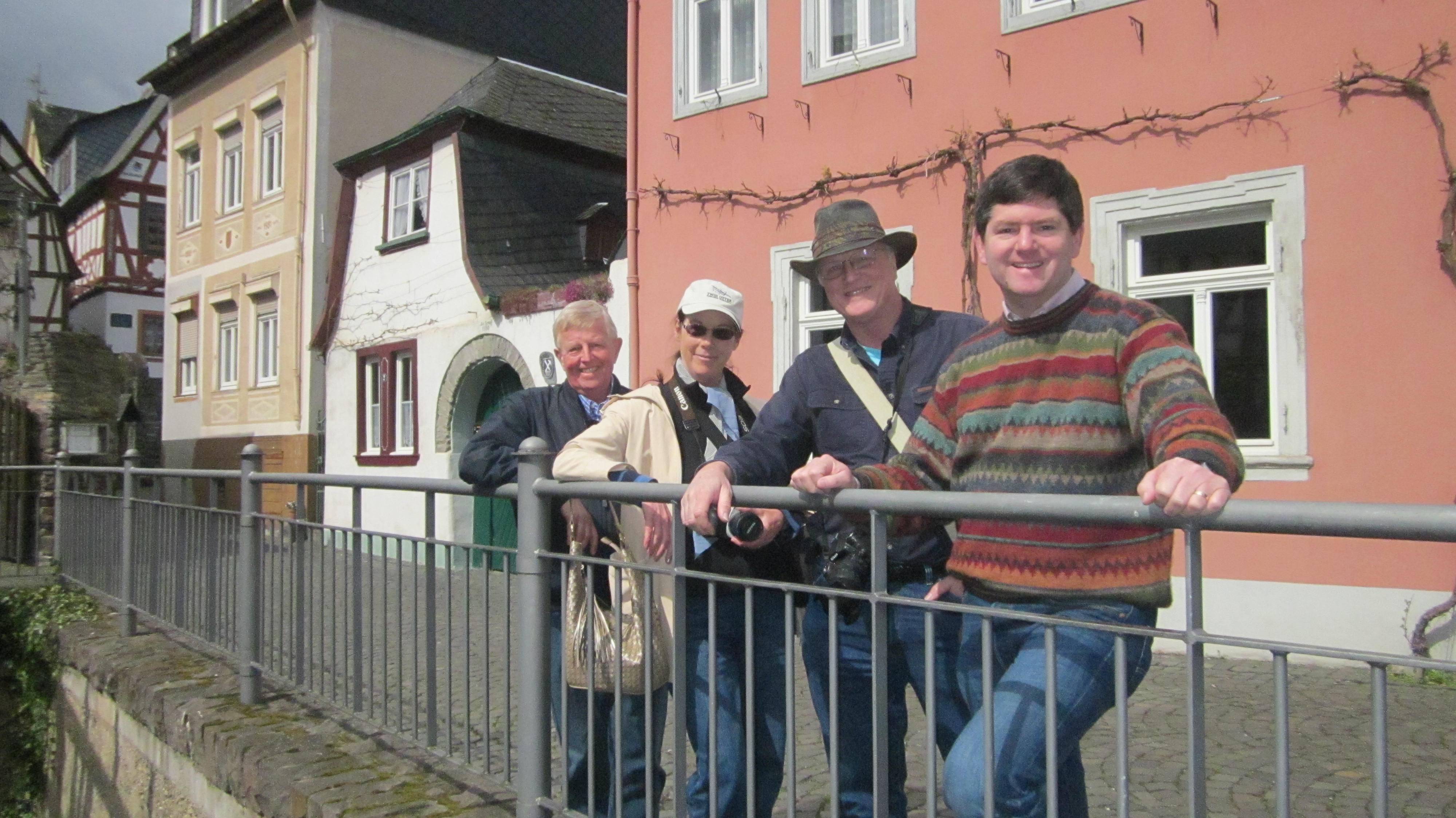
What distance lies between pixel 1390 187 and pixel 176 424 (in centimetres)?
2096

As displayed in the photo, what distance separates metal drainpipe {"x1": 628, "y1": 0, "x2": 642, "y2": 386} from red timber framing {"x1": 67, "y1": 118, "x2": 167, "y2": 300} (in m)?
23.2

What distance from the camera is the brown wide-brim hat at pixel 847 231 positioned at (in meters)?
2.71

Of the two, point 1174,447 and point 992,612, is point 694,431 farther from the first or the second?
point 1174,447

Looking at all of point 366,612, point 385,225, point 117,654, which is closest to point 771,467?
point 366,612

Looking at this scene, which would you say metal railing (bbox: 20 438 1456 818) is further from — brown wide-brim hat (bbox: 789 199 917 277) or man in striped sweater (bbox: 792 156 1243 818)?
brown wide-brim hat (bbox: 789 199 917 277)

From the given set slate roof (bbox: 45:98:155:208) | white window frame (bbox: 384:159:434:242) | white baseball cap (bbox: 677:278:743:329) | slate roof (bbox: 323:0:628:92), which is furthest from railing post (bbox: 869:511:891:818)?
slate roof (bbox: 45:98:155:208)

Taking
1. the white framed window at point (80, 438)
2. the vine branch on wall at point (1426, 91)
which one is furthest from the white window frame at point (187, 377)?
the vine branch on wall at point (1426, 91)

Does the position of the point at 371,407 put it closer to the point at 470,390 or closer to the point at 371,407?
the point at 371,407

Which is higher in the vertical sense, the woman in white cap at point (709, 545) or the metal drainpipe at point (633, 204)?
the metal drainpipe at point (633, 204)

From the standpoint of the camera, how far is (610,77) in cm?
2064

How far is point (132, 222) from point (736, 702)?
31655mm

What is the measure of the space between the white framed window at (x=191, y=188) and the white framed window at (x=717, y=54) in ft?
43.5

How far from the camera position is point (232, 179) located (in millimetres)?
19156

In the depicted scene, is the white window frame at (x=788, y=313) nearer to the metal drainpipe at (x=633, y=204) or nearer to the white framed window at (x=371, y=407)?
the metal drainpipe at (x=633, y=204)
